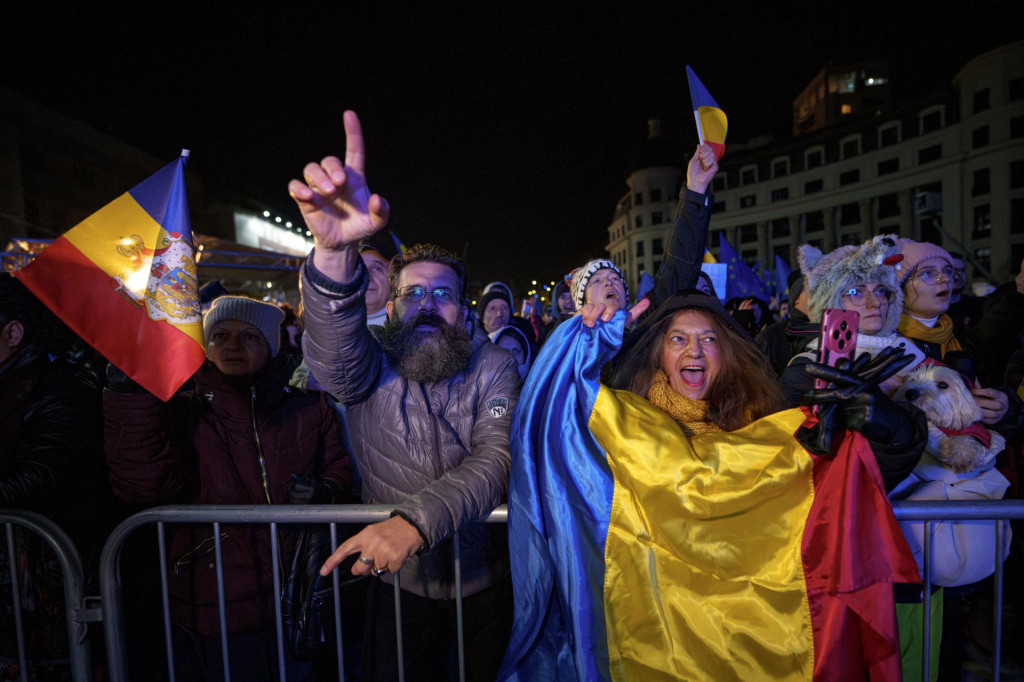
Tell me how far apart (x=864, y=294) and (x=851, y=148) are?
5482cm

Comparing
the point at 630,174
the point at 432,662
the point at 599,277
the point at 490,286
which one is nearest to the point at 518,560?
the point at 432,662

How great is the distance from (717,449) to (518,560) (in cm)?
81

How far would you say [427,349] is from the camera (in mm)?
2180

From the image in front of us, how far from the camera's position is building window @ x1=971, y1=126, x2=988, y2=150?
34531mm

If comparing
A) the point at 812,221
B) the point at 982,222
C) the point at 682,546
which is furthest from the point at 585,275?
the point at 812,221

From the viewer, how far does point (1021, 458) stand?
2.94 meters

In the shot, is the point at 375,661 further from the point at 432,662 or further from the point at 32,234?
the point at 32,234

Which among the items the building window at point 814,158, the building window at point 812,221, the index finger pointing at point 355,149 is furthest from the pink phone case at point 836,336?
the building window at point 812,221

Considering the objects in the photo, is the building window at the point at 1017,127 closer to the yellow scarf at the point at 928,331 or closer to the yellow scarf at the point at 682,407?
the yellow scarf at the point at 928,331

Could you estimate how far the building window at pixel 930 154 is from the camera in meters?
38.8

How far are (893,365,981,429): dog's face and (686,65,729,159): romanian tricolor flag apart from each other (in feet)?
5.79

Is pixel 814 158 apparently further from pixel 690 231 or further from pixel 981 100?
pixel 690 231

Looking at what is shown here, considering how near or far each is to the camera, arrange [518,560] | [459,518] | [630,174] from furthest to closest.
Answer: [630,174], [518,560], [459,518]

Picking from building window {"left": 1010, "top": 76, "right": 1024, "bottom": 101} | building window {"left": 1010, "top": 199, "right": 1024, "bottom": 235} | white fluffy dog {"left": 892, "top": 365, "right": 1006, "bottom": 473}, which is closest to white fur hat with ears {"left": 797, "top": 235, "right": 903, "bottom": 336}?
white fluffy dog {"left": 892, "top": 365, "right": 1006, "bottom": 473}
